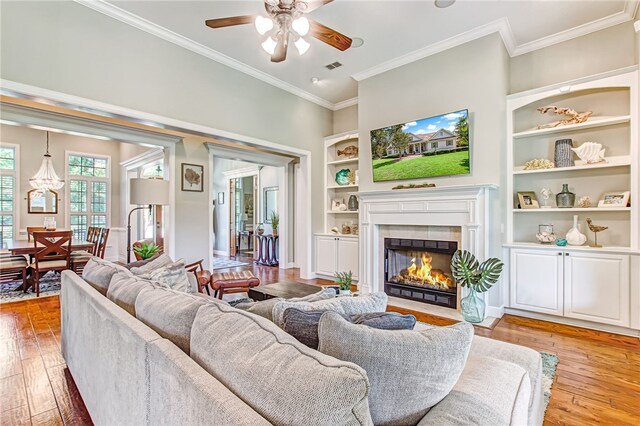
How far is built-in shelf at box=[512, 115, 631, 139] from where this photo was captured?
10.9 ft

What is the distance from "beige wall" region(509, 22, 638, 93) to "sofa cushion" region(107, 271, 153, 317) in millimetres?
4690

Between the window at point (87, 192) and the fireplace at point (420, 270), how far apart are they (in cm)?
735

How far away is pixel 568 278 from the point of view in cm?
338

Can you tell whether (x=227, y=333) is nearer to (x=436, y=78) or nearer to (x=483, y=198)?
(x=483, y=198)

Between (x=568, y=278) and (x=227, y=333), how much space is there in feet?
12.6

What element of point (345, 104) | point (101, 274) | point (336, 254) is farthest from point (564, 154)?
point (101, 274)

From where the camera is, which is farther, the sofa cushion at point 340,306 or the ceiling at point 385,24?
the ceiling at point 385,24

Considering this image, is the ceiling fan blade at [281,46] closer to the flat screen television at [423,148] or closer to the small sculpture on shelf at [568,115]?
the flat screen television at [423,148]

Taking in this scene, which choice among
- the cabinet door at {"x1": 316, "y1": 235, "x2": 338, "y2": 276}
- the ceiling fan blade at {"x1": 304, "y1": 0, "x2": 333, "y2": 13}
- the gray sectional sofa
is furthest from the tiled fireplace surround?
the ceiling fan blade at {"x1": 304, "y1": 0, "x2": 333, "y2": 13}

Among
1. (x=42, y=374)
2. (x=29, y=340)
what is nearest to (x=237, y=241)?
(x=29, y=340)

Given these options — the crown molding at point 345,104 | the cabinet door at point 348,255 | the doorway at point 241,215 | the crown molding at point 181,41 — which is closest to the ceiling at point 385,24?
the crown molding at point 181,41

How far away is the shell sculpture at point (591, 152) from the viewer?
3436 millimetres

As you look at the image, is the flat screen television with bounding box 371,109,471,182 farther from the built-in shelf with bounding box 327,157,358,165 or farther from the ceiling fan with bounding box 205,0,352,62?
the ceiling fan with bounding box 205,0,352,62

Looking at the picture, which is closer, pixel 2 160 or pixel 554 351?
pixel 554 351
